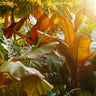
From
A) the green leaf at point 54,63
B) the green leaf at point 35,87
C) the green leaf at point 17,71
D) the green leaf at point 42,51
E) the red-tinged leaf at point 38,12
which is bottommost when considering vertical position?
the green leaf at point 35,87

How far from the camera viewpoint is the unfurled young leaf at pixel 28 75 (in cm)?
43

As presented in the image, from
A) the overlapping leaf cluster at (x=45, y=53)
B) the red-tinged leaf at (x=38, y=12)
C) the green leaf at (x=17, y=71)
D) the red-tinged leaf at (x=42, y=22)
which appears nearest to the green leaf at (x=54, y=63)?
the overlapping leaf cluster at (x=45, y=53)

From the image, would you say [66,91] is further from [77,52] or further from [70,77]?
[77,52]

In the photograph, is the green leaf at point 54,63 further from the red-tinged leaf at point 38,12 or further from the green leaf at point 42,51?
the red-tinged leaf at point 38,12

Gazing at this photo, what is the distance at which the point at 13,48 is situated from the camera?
2.09ft

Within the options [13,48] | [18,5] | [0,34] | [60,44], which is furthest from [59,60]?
[18,5]

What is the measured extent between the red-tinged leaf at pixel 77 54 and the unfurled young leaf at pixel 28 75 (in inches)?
7.1

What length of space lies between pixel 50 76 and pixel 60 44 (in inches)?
6.6

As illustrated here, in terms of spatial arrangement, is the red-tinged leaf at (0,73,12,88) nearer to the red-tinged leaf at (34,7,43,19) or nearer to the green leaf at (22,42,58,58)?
the green leaf at (22,42,58,58)

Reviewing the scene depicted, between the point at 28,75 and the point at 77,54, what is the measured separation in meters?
0.26

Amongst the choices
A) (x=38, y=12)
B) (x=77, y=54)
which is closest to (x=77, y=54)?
(x=77, y=54)

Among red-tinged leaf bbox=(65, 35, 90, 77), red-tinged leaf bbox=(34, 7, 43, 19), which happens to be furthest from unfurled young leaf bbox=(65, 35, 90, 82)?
red-tinged leaf bbox=(34, 7, 43, 19)

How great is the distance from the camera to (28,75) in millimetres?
434

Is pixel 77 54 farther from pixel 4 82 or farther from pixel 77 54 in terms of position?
pixel 4 82
